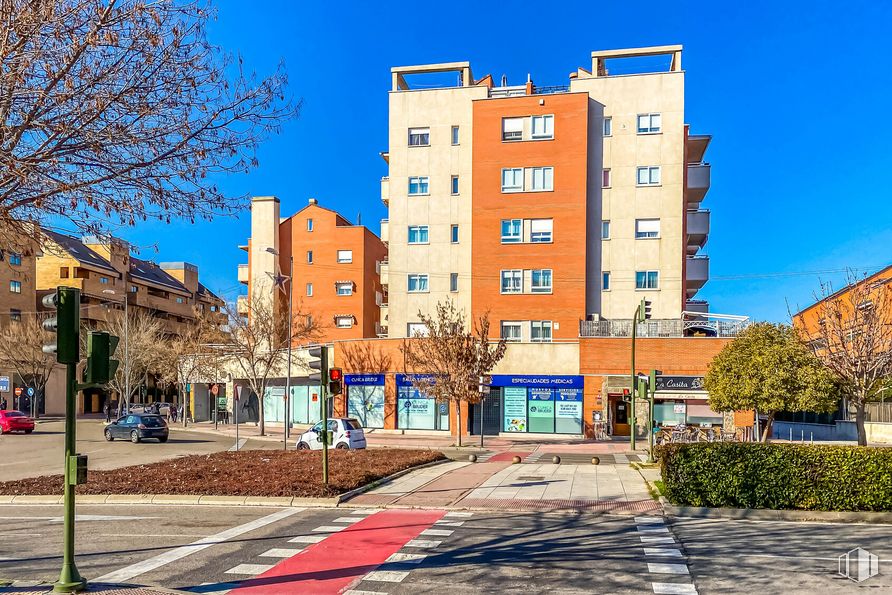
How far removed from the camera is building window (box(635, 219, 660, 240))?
140ft

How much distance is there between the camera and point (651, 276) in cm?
4278

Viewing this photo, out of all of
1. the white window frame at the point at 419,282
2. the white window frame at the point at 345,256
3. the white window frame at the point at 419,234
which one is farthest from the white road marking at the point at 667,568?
the white window frame at the point at 345,256

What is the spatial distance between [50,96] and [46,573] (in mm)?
6001

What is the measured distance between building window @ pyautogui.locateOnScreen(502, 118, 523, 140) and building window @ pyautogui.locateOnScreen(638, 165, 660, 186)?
746 cm

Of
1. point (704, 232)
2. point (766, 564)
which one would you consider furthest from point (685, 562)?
point (704, 232)

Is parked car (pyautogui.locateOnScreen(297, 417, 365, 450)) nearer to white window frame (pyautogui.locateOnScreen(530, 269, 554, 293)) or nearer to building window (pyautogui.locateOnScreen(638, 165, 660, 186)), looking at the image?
white window frame (pyautogui.locateOnScreen(530, 269, 554, 293))

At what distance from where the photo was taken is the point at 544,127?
4316 cm

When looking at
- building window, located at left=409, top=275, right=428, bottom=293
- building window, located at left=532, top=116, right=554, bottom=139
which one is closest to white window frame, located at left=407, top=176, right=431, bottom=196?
building window, located at left=409, top=275, right=428, bottom=293

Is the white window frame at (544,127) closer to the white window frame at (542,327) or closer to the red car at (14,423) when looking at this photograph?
the white window frame at (542,327)

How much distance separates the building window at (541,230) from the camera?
42938 millimetres

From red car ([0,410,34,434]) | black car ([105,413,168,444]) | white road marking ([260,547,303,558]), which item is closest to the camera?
white road marking ([260,547,303,558])

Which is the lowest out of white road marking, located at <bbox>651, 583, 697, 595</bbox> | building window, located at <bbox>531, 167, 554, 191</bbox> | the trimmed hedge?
white road marking, located at <bbox>651, 583, 697, 595</bbox>

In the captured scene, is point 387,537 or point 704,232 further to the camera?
point 704,232

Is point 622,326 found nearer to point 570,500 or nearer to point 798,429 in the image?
point 798,429
